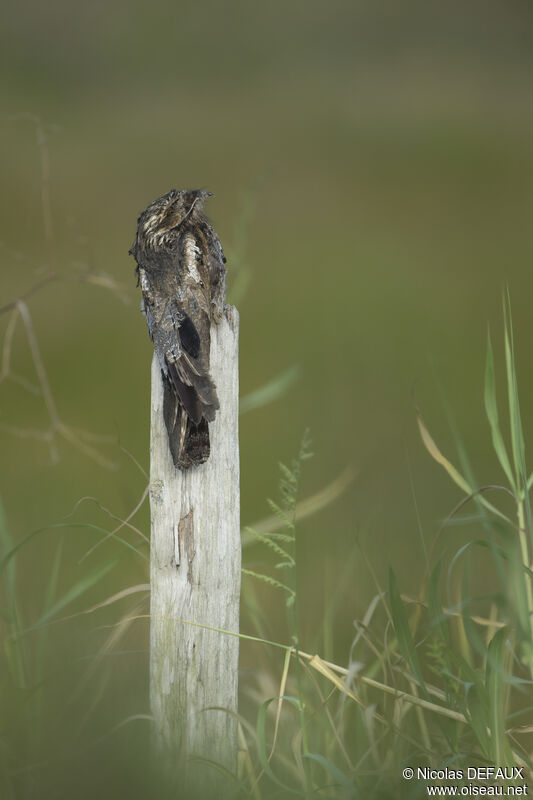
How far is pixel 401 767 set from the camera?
3.73 ft

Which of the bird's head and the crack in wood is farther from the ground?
the bird's head

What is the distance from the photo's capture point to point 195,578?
1024 millimetres

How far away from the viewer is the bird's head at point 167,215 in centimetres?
105

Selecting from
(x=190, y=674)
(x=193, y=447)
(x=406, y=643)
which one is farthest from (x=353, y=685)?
(x=193, y=447)

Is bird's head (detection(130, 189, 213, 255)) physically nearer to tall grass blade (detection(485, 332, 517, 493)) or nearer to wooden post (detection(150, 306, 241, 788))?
wooden post (detection(150, 306, 241, 788))

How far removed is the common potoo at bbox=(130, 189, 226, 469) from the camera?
978 mm

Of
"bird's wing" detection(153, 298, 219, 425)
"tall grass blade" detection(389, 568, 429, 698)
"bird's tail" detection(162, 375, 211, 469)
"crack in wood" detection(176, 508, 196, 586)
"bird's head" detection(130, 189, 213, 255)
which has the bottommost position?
"tall grass blade" detection(389, 568, 429, 698)

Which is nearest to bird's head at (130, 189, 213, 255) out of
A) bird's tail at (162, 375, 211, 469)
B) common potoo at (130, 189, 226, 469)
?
common potoo at (130, 189, 226, 469)

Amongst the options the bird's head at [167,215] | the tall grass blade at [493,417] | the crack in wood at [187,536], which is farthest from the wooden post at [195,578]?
the tall grass blade at [493,417]

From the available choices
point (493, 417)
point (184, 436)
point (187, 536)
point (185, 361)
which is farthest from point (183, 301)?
point (493, 417)

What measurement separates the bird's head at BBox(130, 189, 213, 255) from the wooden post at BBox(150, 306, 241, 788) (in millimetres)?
157

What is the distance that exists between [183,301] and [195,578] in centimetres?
42

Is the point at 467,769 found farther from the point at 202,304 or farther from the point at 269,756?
the point at 202,304

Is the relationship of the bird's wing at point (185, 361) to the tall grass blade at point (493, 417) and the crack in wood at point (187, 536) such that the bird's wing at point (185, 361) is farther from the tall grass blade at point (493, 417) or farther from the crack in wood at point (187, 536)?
the tall grass blade at point (493, 417)
